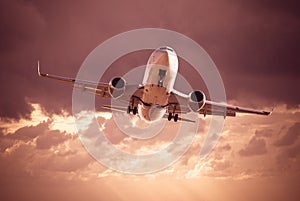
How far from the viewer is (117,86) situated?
5150 cm

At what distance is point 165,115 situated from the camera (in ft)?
202

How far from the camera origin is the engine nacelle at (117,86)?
51469 millimetres

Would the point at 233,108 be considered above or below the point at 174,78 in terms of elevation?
above

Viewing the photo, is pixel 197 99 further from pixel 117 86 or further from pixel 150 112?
pixel 117 86

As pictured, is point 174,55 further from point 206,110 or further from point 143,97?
point 206,110

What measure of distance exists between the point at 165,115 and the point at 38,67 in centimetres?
1646

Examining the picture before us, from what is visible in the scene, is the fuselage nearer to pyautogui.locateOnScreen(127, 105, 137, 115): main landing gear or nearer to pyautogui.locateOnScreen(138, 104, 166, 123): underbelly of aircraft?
pyautogui.locateOnScreen(138, 104, 166, 123): underbelly of aircraft

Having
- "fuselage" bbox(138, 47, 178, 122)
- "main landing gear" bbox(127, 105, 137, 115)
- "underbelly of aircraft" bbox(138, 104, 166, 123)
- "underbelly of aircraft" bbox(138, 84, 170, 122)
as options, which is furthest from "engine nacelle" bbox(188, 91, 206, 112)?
"main landing gear" bbox(127, 105, 137, 115)

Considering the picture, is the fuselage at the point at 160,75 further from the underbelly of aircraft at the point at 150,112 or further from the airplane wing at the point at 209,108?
the airplane wing at the point at 209,108

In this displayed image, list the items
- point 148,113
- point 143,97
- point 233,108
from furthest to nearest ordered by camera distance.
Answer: point 233,108, point 148,113, point 143,97

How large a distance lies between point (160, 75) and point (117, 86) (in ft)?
18.1

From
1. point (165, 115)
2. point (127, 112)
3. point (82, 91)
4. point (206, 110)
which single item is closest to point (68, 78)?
point (82, 91)

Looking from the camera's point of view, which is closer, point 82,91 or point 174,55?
point 174,55

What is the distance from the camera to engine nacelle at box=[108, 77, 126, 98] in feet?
169
